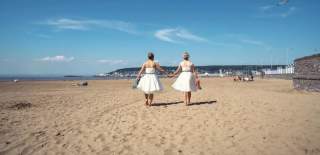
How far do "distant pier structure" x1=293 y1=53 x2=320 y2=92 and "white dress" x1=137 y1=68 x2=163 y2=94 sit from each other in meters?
10.3

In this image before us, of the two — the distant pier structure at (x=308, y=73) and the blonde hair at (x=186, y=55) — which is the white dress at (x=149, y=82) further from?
the distant pier structure at (x=308, y=73)

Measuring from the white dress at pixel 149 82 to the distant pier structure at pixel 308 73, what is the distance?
10.3m

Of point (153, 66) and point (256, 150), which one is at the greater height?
point (153, 66)

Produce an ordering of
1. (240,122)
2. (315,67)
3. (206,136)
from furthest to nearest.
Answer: (315,67), (240,122), (206,136)

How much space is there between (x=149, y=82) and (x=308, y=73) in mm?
11125

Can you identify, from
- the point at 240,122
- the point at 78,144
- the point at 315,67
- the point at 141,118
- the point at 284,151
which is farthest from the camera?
the point at 315,67

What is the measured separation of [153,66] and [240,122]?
455 cm

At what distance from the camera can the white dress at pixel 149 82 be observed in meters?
10.6

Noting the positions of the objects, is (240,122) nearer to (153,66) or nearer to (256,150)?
(256,150)

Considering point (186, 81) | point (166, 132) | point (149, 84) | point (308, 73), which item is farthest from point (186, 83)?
point (308, 73)

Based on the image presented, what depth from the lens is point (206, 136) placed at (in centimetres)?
602

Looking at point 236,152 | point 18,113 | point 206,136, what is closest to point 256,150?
point 236,152

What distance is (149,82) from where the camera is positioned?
35.1ft

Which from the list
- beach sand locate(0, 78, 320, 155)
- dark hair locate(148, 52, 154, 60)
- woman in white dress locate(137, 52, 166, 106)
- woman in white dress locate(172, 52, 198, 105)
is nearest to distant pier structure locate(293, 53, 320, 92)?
beach sand locate(0, 78, 320, 155)
